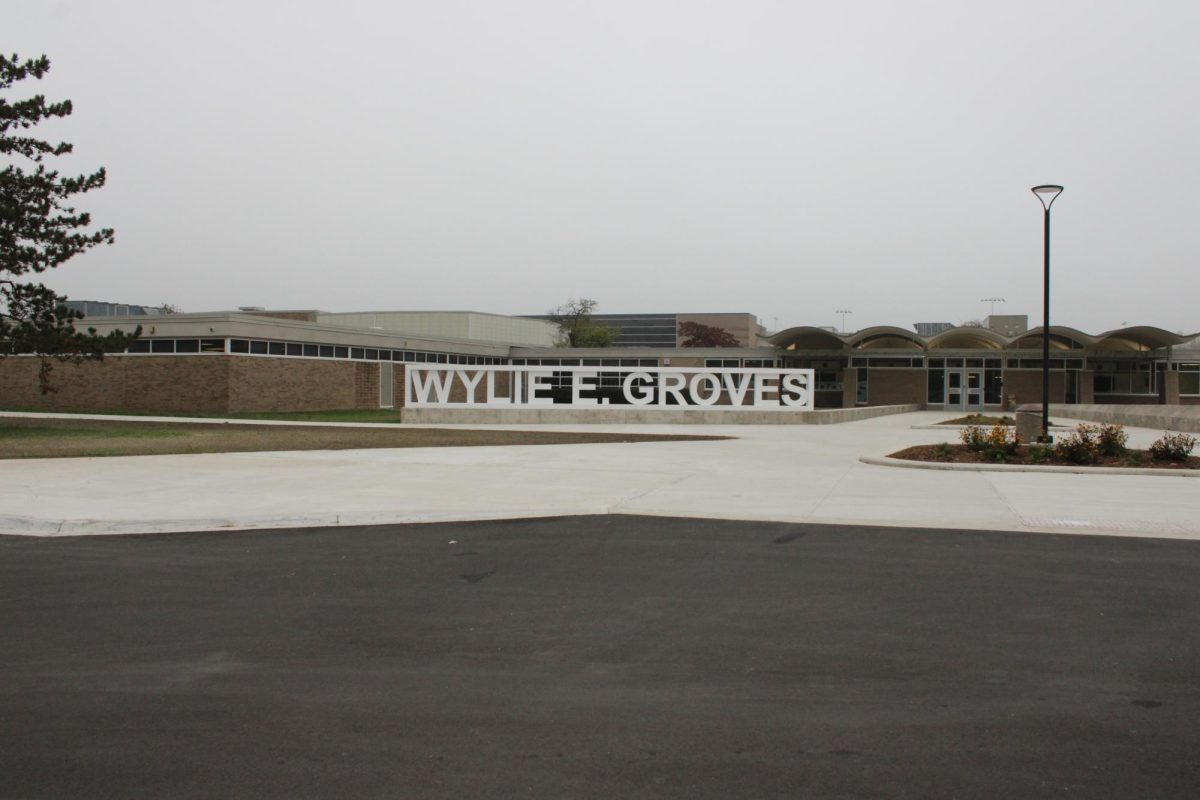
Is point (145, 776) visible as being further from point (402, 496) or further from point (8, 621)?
point (402, 496)

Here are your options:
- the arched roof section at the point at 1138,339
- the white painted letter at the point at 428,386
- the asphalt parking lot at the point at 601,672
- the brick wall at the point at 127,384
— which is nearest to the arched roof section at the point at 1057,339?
the arched roof section at the point at 1138,339

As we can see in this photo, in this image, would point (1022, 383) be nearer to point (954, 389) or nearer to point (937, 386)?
point (954, 389)

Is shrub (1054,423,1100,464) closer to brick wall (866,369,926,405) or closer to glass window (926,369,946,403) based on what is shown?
brick wall (866,369,926,405)

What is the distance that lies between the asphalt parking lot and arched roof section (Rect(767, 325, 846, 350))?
4602cm

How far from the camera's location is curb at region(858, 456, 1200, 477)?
15875 mm

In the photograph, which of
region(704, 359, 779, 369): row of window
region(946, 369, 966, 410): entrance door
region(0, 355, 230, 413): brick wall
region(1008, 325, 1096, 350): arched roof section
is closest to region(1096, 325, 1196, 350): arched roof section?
region(1008, 325, 1096, 350): arched roof section

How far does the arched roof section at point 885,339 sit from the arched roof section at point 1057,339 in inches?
205

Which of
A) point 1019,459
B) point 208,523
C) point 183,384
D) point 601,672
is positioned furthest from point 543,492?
point 183,384

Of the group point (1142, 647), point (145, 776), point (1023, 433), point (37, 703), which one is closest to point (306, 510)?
point (37, 703)

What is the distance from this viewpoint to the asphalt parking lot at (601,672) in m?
4.15

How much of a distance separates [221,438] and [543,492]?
42.1ft

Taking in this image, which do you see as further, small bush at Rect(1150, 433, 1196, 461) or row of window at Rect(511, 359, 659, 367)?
row of window at Rect(511, 359, 659, 367)

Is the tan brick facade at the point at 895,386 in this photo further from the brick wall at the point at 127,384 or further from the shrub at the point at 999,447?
the shrub at the point at 999,447

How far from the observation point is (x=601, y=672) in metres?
5.53
